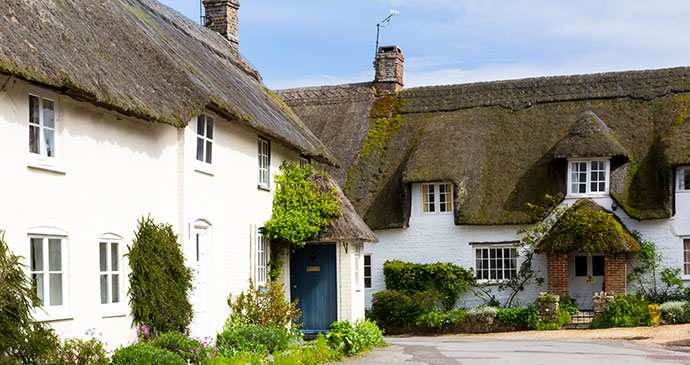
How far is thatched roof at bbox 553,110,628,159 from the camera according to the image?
2742 centimetres

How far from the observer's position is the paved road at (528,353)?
16.1 m

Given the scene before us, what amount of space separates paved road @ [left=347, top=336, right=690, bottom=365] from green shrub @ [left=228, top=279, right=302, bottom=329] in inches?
82.4

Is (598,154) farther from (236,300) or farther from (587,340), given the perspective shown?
(236,300)

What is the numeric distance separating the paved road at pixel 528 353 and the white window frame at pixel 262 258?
121 inches

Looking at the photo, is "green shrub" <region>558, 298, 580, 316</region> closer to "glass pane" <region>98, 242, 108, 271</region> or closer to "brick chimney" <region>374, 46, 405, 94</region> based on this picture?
"brick chimney" <region>374, 46, 405, 94</region>

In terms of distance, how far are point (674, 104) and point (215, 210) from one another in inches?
740

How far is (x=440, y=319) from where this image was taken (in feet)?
88.3

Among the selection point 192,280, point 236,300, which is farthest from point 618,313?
point 192,280

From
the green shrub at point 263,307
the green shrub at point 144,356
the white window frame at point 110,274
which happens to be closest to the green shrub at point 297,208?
the green shrub at point 263,307

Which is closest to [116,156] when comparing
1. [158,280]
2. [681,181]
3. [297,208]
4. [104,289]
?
[104,289]

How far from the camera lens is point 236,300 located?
17312mm

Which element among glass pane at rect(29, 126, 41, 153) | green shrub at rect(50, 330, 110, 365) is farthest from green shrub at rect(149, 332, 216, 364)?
glass pane at rect(29, 126, 41, 153)

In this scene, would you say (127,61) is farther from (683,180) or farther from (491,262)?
(683,180)

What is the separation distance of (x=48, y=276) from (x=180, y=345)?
2.52m
